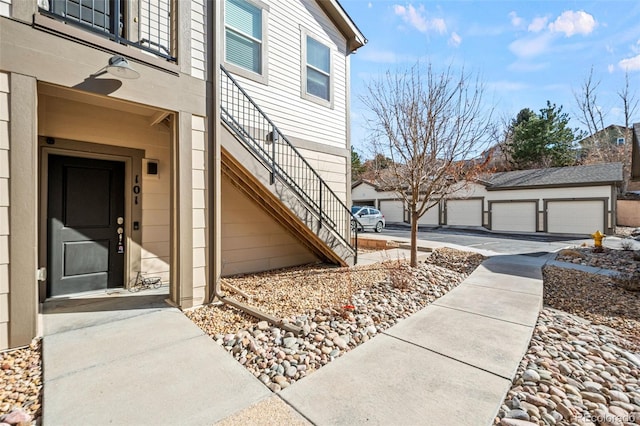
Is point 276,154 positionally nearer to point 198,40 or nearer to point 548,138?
point 198,40

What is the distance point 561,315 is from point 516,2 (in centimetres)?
863

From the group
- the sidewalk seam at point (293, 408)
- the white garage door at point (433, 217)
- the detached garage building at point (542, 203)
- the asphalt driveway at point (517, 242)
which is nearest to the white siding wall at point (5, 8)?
the sidewalk seam at point (293, 408)

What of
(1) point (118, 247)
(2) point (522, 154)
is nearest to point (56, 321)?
(1) point (118, 247)

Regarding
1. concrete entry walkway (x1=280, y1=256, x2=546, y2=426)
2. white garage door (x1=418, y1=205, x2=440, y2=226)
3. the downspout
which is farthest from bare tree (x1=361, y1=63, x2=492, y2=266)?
white garage door (x1=418, y1=205, x2=440, y2=226)

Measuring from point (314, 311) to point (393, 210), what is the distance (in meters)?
19.9

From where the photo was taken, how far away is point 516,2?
8.00 meters

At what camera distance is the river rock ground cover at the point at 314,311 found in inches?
106

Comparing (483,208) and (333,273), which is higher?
(483,208)

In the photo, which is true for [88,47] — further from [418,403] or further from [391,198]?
[391,198]

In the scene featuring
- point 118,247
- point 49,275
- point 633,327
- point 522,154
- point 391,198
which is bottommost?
point 633,327

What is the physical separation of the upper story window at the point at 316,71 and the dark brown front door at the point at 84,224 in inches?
168

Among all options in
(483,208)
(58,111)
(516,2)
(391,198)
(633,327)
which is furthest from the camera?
(391,198)

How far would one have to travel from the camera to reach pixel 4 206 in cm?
267

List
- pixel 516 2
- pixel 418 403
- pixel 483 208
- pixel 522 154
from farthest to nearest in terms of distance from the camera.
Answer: pixel 522 154, pixel 483 208, pixel 516 2, pixel 418 403
